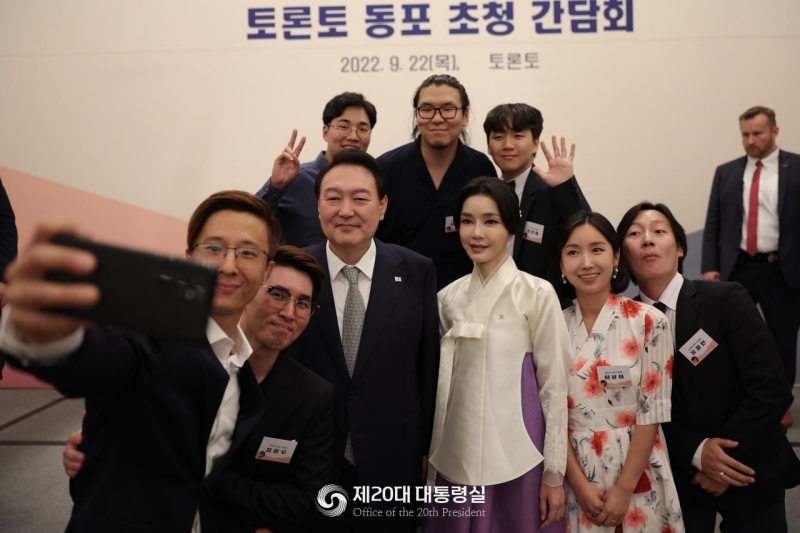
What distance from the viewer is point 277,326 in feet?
5.74

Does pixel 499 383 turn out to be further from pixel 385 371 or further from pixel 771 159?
pixel 771 159

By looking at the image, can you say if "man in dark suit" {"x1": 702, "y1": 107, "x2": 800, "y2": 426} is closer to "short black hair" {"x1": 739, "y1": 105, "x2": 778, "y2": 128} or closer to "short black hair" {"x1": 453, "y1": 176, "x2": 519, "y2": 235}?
"short black hair" {"x1": 739, "y1": 105, "x2": 778, "y2": 128}

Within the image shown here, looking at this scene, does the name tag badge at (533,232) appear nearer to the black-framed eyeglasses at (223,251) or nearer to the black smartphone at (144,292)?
the black-framed eyeglasses at (223,251)

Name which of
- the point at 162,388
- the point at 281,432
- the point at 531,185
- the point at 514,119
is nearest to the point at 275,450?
the point at 281,432

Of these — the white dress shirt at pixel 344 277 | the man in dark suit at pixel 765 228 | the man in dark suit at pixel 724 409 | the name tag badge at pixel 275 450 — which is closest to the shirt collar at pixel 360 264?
the white dress shirt at pixel 344 277

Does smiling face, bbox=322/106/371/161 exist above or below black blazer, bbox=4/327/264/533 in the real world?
above

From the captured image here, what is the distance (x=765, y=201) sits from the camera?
418 cm

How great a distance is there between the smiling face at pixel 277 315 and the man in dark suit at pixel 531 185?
3.32ft

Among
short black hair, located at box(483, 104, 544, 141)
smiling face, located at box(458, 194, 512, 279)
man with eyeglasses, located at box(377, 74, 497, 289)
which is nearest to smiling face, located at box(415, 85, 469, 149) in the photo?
man with eyeglasses, located at box(377, 74, 497, 289)

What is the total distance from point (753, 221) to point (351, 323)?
3.23m

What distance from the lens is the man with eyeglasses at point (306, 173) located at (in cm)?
280

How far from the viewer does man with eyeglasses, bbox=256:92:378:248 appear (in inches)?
110

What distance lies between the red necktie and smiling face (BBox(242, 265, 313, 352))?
3381 millimetres

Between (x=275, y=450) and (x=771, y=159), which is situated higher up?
(x=771, y=159)
